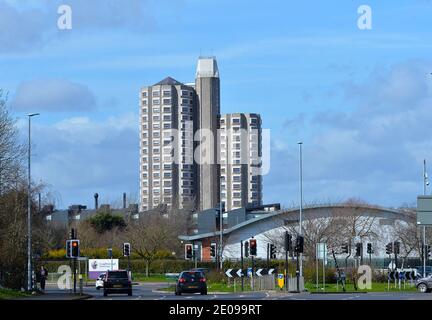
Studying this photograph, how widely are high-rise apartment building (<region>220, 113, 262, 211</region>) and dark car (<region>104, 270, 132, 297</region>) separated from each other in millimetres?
7978

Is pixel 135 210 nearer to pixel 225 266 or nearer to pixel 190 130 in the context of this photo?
pixel 225 266

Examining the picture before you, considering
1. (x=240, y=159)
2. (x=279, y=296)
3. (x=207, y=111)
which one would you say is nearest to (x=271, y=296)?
(x=279, y=296)

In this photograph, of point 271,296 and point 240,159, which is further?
point 271,296

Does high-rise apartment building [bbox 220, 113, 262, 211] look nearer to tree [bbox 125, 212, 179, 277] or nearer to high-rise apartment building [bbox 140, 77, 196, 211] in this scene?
high-rise apartment building [bbox 140, 77, 196, 211]

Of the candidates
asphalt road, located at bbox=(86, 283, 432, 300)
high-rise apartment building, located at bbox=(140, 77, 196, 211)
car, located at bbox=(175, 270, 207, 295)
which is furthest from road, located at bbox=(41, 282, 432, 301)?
high-rise apartment building, located at bbox=(140, 77, 196, 211)

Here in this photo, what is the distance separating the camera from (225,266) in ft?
293

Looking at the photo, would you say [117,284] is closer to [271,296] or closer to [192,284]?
[192,284]

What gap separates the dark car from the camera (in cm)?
5066

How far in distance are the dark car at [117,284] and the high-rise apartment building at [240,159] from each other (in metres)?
7.98

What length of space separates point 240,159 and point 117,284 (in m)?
16.6

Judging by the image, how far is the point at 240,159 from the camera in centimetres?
3794

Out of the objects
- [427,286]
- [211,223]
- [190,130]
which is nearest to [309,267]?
[427,286]

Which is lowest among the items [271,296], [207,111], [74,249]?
[271,296]
